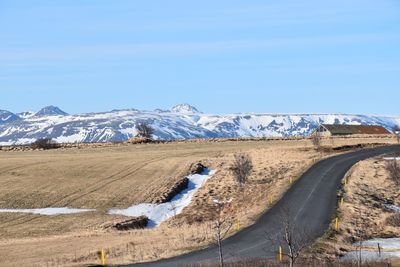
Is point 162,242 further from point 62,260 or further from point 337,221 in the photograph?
point 337,221

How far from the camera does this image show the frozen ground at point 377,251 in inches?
1636

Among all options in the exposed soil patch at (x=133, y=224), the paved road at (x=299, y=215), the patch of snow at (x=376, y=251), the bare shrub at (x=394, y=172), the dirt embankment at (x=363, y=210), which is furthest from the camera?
the bare shrub at (x=394, y=172)

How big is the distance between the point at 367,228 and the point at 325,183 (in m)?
18.8

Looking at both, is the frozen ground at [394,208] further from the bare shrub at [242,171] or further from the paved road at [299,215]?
the bare shrub at [242,171]

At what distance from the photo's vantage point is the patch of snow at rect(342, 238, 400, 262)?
41531 millimetres

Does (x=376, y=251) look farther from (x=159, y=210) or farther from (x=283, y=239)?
(x=159, y=210)

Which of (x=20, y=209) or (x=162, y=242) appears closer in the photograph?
(x=162, y=242)

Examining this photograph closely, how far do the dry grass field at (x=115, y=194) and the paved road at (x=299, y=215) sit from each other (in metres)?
1.52

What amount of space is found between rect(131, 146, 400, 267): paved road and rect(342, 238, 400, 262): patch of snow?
366 centimetres

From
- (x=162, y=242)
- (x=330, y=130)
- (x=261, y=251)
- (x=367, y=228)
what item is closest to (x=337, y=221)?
(x=367, y=228)

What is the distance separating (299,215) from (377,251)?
483 inches

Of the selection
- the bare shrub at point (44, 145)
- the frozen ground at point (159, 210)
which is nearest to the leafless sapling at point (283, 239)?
the frozen ground at point (159, 210)

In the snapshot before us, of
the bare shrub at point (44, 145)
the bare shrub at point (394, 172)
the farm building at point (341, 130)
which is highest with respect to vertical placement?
the bare shrub at point (44, 145)

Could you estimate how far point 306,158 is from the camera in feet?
299
